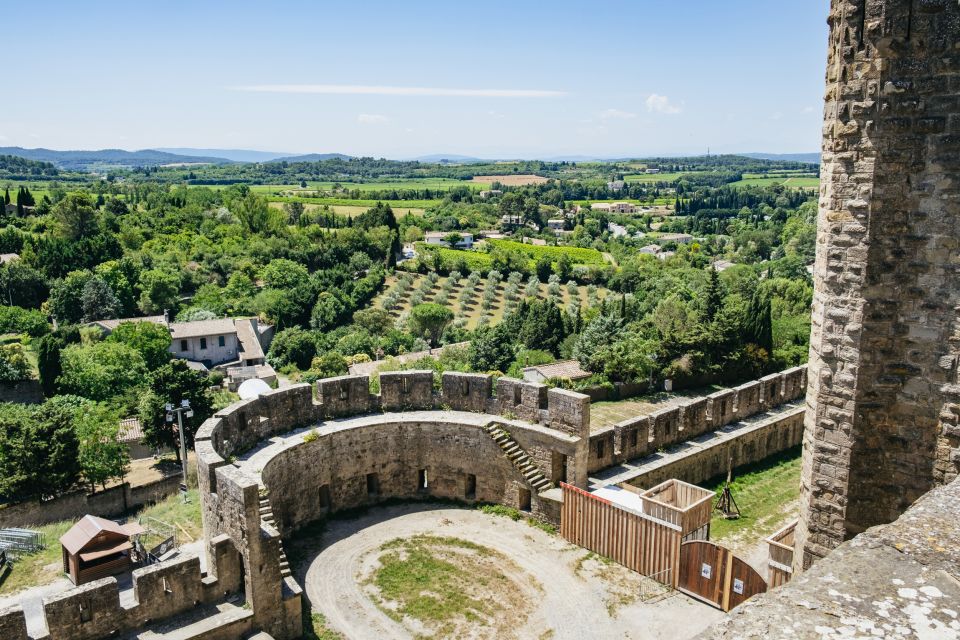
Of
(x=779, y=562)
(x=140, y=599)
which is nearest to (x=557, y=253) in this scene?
(x=779, y=562)

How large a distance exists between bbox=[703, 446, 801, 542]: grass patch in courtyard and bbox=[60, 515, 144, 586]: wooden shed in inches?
449

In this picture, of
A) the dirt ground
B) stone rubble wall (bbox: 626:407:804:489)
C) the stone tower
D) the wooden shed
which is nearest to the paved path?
the wooden shed

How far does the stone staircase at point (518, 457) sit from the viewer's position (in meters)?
15.6

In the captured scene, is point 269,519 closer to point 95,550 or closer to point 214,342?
point 95,550

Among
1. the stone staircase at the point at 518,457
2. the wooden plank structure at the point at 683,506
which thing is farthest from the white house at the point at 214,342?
the wooden plank structure at the point at 683,506

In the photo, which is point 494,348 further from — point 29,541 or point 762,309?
point 29,541

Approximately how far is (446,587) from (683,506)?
502 centimetres

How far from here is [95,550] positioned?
12.8m

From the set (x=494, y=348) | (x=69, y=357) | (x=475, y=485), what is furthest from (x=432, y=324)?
(x=475, y=485)

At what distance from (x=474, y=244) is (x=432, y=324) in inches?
1978

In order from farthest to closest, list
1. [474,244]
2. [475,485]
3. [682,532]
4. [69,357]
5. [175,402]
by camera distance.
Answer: [474,244] < [69,357] < [175,402] < [475,485] < [682,532]

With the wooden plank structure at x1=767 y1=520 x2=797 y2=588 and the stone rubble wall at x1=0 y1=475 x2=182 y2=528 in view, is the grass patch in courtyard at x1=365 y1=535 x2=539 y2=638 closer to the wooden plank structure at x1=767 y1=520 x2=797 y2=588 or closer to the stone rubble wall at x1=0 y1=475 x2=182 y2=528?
the wooden plank structure at x1=767 y1=520 x2=797 y2=588

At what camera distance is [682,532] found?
13.3 meters

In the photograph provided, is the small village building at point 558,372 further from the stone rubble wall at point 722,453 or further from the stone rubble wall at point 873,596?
the stone rubble wall at point 873,596
